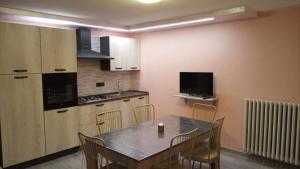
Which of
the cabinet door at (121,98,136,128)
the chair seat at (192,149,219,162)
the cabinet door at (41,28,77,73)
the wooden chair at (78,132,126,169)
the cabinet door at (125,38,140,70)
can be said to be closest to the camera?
the wooden chair at (78,132,126,169)

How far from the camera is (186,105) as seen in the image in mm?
4516

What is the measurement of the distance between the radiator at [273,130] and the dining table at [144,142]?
3.31 ft

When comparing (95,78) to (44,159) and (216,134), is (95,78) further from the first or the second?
(216,134)

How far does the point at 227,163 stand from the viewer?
3.50m

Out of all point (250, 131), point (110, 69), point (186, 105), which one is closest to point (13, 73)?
point (110, 69)

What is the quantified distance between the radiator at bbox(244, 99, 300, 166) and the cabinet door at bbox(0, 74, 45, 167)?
335 centimetres

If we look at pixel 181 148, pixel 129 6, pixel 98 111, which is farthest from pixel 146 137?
pixel 98 111

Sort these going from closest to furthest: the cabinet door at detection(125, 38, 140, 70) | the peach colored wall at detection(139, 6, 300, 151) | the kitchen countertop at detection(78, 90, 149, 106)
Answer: the peach colored wall at detection(139, 6, 300, 151), the kitchen countertop at detection(78, 90, 149, 106), the cabinet door at detection(125, 38, 140, 70)

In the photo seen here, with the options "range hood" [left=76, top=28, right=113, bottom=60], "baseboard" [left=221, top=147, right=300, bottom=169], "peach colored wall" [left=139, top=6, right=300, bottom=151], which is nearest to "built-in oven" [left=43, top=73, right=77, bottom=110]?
"range hood" [left=76, top=28, right=113, bottom=60]

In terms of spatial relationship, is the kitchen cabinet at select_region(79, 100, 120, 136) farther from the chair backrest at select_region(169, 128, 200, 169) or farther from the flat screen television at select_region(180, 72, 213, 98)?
the chair backrest at select_region(169, 128, 200, 169)

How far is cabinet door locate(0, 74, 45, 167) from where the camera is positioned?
3123 millimetres

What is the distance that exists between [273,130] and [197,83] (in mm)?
1460

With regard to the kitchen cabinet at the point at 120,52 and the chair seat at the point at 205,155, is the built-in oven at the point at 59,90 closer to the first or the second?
the kitchen cabinet at the point at 120,52

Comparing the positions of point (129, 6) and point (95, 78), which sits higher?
point (129, 6)
